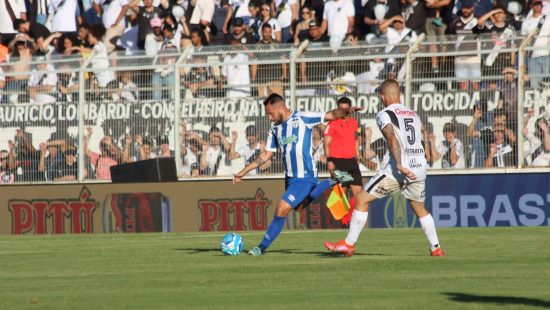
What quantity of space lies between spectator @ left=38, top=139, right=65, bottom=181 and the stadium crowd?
2 centimetres

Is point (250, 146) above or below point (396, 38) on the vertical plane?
below

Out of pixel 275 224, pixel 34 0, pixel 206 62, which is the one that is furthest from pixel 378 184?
pixel 34 0

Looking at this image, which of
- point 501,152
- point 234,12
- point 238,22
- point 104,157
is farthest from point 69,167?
point 501,152

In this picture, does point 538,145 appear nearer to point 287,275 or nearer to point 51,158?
point 51,158

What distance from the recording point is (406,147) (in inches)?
Result: 579

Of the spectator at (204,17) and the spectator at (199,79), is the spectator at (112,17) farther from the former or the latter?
the spectator at (199,79)

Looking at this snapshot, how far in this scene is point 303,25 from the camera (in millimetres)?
27469

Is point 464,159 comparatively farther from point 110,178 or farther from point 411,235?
point 110,178

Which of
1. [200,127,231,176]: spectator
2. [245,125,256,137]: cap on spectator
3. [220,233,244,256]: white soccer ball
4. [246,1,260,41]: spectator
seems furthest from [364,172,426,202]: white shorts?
[246,1,260,41]: spectator

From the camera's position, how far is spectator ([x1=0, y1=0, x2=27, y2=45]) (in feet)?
107

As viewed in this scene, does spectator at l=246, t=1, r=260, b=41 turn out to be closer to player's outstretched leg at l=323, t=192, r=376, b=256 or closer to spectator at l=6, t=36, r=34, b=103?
spectator at l=6, t=36, r=34, b=103

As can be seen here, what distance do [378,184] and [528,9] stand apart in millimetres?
11310

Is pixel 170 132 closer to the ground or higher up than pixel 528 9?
closer to the ground

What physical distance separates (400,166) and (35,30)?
19114mm
